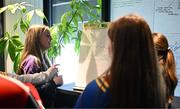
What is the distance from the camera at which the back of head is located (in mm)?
969

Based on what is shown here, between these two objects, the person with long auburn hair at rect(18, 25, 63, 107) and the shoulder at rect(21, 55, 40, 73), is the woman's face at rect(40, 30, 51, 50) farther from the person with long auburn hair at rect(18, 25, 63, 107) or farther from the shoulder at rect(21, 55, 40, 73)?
the shoulder at rect(21, 55, 40, 73)

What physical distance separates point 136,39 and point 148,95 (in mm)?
200

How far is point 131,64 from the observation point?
970 mm

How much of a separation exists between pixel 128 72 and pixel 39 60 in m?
1.41

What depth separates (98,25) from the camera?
236 centimetres

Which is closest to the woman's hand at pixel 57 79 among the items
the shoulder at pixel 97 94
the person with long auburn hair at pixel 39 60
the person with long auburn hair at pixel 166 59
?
the person with long auburn hair at pixel 39 60

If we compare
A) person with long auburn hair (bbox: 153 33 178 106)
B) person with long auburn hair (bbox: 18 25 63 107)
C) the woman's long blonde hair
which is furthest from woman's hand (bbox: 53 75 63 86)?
person with long auburn hair (bbox: 153 33 178 106)

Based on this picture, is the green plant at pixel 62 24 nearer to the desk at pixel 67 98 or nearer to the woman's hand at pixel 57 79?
the desk at pixel 67 98

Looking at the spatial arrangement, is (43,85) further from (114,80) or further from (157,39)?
(114,80)

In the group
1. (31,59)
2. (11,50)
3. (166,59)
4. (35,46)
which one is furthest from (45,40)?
(166,59)

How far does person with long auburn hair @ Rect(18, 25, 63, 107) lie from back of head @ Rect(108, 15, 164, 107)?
134cm

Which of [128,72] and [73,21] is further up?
[73,21]

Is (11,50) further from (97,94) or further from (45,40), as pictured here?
(97,94)

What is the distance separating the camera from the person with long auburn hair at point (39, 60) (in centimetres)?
223
